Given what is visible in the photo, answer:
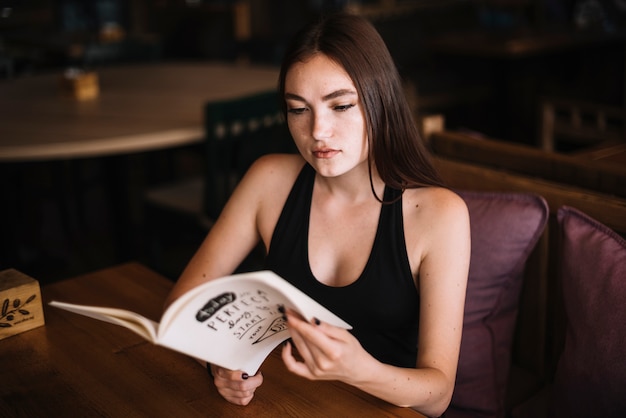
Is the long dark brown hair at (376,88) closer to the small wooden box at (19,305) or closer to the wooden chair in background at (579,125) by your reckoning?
the small wooden box at (19,305)

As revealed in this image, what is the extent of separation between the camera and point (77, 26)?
268 inches

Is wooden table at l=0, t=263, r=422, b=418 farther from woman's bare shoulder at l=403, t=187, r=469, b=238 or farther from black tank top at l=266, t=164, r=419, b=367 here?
woman's bare shoulder at l=403, t=187, r=469, b=238

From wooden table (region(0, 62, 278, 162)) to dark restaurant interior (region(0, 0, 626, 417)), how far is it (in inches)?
1.0

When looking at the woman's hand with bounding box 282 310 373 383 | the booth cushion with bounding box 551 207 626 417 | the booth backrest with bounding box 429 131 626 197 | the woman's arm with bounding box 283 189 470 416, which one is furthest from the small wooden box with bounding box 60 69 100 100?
the woman's hand with bounding box 282 310 373 383

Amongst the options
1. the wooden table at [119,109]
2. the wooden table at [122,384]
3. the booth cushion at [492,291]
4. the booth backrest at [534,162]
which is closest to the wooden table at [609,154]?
the booth backrest at [534,162]

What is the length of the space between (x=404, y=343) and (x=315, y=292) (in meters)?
0.22

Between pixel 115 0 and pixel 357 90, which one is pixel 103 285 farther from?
pixel 115 0

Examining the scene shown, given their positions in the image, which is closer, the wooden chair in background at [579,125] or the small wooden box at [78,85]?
the wooden chair in background at [579,125]

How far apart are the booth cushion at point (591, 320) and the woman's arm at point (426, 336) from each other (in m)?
0.30

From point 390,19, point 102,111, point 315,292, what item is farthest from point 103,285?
point 390,19

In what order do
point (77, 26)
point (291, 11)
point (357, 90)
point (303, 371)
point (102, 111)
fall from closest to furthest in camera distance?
point (303, 371) → point (357, 90) → point (102, 111) → point (77, 26) → point (291, 11)

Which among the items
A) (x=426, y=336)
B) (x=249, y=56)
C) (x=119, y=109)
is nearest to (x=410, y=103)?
(x=426, y=336)

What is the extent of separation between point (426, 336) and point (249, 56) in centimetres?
351

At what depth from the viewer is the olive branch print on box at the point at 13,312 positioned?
143 cm
